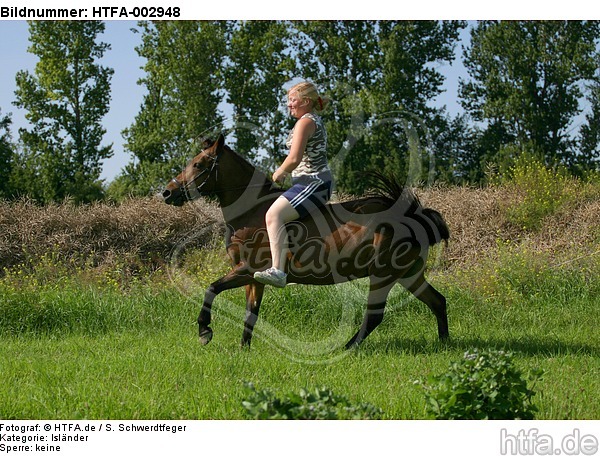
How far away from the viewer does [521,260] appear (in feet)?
38.9

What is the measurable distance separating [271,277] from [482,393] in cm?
314

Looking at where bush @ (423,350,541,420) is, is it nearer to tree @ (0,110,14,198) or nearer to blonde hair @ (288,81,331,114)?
blonde hair @ (288,81,331,114)

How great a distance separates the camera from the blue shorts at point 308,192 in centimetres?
761

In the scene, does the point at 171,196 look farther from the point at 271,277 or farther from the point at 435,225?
the point at 435,225

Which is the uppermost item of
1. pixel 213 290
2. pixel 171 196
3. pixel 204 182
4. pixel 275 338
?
pixel 204 182

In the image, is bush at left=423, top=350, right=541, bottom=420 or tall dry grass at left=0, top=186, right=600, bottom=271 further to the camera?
tall dry grass at left=0, top=186, right=600, bottom=271

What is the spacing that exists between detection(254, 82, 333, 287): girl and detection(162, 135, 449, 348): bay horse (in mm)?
359

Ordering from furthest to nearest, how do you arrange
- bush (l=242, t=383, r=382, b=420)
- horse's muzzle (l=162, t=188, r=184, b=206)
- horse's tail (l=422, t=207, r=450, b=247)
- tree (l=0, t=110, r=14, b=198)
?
tree (l=0, t=110, r=14, b=198) → horse's tail (l=422, t=207, r=450, b=247) → horse's muzzle (l=162, t=188, r=184, b=206) → bush (l=242, t=383, r=382, b=420)

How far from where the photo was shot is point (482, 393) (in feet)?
15.8

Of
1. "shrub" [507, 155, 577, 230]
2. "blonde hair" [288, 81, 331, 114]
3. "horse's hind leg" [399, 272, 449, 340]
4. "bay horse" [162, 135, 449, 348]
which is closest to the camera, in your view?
"blonde hair" [288, 81, 331, 114]

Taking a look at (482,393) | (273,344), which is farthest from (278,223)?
(482,393)

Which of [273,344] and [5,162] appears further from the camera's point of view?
[5,162]

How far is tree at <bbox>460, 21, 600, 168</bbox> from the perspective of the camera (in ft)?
94.1

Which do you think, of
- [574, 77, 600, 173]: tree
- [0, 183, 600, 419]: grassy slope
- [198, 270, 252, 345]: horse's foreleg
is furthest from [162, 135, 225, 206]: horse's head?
[574, 77, 600, 173]: tree
